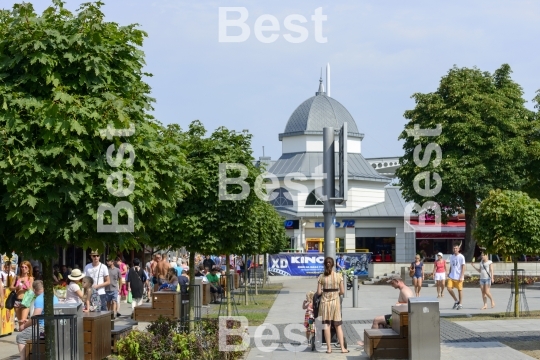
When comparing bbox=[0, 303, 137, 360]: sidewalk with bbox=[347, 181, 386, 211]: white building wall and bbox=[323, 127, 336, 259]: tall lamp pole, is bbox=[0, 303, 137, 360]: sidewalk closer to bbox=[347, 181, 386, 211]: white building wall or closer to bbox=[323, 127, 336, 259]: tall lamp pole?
bbox=[323, 127, 336, 259]: tall lamp pole

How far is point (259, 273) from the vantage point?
2211 inches

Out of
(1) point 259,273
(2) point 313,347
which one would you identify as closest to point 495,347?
(2) point 313,347

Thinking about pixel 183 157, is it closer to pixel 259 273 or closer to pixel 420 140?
pixel 420 140

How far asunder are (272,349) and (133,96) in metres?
7.38

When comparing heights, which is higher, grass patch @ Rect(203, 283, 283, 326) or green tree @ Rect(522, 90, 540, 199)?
green tree @ Rect(522, 90, 540, 199)

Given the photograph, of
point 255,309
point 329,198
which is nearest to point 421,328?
point 329,198

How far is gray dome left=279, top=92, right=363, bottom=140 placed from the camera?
78875 mm

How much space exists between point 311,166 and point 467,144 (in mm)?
26357

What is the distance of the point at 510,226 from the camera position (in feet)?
69.7

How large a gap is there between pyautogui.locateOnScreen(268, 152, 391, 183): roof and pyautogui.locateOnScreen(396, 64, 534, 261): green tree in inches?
864

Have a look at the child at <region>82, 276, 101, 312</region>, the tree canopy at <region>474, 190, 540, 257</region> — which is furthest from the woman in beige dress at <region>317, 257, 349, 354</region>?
the tree canopy at <region>474, 190, 540, 257</region>

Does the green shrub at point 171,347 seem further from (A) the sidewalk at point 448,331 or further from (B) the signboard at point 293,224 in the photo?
(B) the signboard at point 293,224

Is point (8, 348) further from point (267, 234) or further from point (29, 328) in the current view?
point (267, 234)

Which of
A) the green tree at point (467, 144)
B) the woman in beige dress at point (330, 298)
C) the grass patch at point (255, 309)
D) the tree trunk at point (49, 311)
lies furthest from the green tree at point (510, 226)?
the green tree at point (467, 144)
